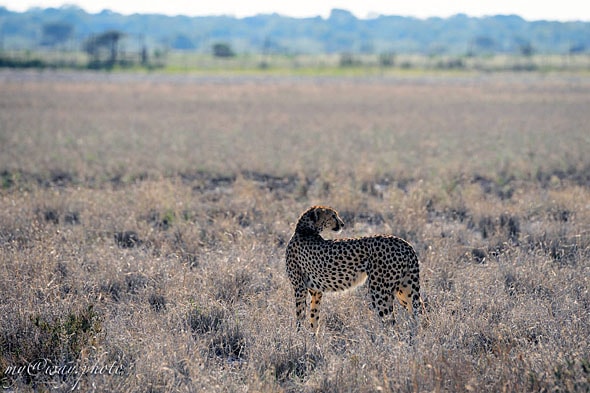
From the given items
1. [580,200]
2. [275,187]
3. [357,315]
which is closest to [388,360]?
[357,315]

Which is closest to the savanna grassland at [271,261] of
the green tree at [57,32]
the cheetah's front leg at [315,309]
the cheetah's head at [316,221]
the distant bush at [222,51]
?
the cheetah's front leg at [315,309]

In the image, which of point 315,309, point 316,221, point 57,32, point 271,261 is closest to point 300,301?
point 315,309

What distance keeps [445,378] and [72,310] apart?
10.7 feet

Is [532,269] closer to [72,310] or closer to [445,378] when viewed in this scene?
[445,378]

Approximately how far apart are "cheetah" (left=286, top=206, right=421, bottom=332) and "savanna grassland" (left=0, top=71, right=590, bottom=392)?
0.22 m

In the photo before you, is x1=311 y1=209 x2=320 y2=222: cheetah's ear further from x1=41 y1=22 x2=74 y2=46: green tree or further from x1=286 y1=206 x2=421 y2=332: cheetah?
x1=41 y1=22 x2=74 y2=46: green tree

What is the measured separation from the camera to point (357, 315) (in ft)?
20.5

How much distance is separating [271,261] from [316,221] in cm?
180

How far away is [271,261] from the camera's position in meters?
7.89

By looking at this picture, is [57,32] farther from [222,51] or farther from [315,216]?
[315,216]

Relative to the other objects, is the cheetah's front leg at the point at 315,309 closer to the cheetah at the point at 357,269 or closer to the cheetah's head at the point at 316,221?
the cheetah at the point at 357,269

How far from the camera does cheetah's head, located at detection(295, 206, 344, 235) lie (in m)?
6.21

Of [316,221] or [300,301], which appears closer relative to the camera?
[300,301]

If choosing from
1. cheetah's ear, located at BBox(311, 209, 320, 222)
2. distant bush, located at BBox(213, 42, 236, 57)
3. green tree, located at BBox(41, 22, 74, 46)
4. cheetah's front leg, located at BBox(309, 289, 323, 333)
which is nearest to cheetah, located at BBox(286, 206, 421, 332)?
cheetah's front leg, located at BBox(309, 289, 323, 333)
